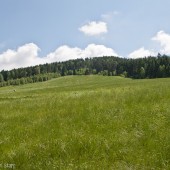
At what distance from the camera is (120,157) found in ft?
27.3

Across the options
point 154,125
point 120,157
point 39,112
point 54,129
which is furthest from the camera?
point 39,112

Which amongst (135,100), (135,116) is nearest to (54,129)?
(135,116)

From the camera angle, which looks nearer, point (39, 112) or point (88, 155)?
point (88, 155)

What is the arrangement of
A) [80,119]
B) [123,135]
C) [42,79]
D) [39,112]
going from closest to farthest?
[123,135]
[80,119]
[39,112]
[42,79]

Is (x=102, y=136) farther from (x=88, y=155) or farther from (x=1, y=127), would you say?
(x=1, y=127)

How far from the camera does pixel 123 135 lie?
31.6ft

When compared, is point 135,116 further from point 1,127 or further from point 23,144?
point 1,127

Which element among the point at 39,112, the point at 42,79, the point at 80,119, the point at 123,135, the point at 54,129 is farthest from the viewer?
the point at 42,79

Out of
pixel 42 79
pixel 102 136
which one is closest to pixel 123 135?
pixel 102 136

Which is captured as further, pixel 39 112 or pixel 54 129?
pixel 39 112

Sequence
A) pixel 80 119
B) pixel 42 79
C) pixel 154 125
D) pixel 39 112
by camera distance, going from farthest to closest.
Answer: pixel 42 79 < pixel 39 112 < pixel 80 119 < pixel 154 125

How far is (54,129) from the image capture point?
432 inches

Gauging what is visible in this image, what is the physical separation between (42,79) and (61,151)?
190 meters

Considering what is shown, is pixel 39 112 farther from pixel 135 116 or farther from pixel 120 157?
pixel 120 157
